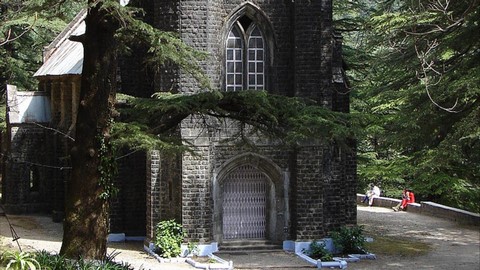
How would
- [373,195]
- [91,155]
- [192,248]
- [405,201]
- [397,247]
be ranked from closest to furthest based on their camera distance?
[91,155] < [192,248] < [397,247] < [405,201] < [373,195]

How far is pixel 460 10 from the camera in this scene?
17.1 meters

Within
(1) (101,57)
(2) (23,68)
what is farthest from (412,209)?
(1) (101,57)

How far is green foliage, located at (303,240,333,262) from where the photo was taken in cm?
1980

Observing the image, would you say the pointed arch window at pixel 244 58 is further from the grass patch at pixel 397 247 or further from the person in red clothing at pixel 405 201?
the person in red clothing at pixel 405 201

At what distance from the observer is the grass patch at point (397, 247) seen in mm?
21750

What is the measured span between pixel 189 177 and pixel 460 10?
26.3 feet

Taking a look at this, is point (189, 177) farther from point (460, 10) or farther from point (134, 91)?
point (460, 10)

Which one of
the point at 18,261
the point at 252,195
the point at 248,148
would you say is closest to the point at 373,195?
the point at 252,195

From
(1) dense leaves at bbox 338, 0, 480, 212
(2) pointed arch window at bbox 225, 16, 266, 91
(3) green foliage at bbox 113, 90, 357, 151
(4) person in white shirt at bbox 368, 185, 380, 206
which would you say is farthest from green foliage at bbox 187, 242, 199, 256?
(4) person in white shirt at bbox 368, 185, 380, 206

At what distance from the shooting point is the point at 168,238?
20.1 metres

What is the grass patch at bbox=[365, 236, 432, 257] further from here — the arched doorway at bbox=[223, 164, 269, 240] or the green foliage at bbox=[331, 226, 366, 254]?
the arched doorway at bbox=[223, 164, 269, 240]

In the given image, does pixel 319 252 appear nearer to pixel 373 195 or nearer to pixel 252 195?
pixel 252 195

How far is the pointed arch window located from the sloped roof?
6.87m

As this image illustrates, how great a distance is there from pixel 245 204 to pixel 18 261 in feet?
33.7
